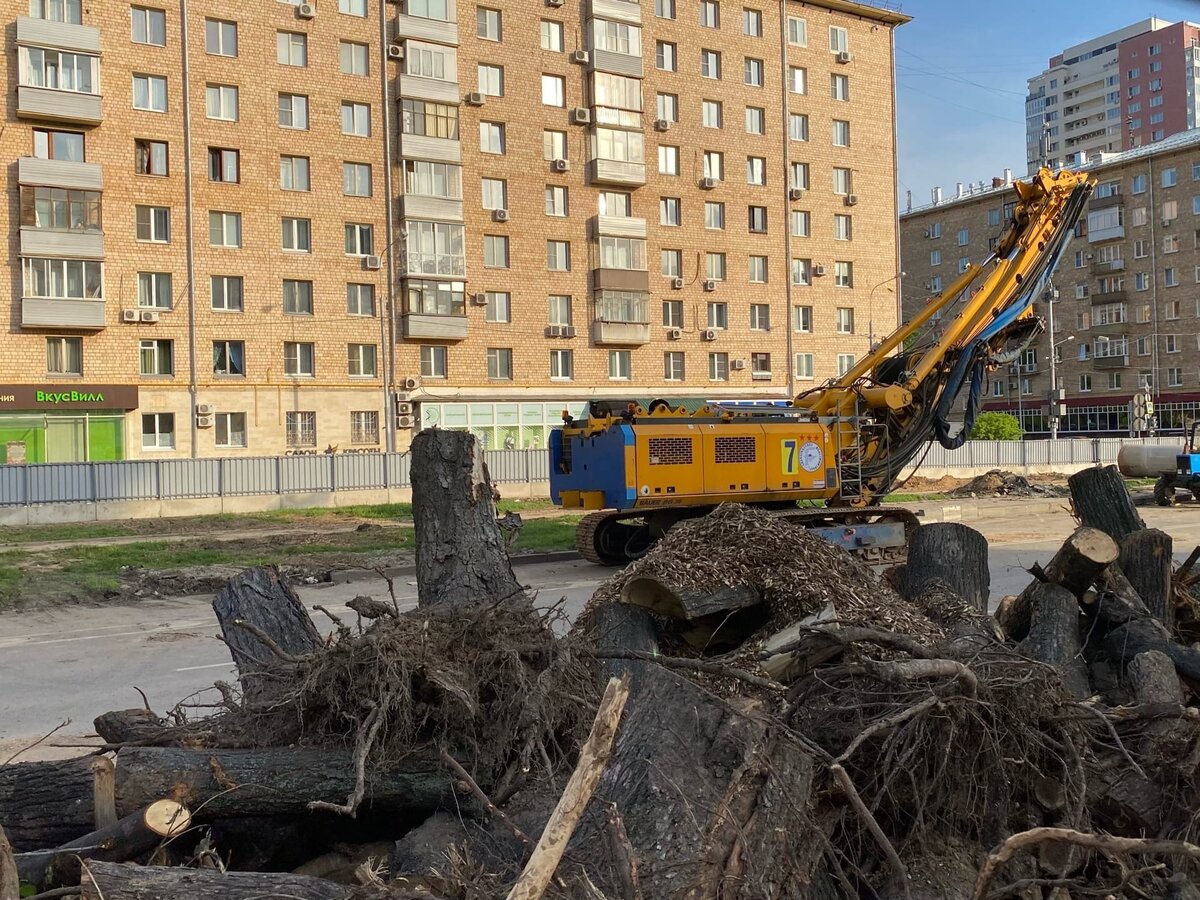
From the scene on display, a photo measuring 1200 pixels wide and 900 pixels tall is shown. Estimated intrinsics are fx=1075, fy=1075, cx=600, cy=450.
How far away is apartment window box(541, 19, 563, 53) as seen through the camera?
146 feet

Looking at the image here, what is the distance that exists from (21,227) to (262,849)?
1455 inches

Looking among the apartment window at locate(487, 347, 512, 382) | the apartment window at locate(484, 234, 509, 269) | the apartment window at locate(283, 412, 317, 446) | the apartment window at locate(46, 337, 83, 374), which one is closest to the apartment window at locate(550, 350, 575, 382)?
the apartment window at locate(487, 347, 512, 382)

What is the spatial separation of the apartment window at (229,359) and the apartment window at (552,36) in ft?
58.2

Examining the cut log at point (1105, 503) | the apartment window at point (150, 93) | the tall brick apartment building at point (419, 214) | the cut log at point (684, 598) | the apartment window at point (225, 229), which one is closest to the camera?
the cut log at point (684, 598)

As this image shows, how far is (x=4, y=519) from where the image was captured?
24938 mm

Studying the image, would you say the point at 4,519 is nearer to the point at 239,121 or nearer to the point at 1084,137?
the point at 239,121

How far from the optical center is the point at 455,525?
21.4 ft

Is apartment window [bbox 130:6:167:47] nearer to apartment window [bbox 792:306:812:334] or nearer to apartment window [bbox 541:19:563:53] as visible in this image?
apartment window [bbox 541:19:563:53]

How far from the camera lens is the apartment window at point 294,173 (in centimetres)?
3991

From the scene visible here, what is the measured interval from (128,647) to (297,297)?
3099 centimetres

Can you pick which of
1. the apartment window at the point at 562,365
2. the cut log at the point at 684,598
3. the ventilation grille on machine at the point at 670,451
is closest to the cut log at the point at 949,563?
the cut log at the point at 684,598

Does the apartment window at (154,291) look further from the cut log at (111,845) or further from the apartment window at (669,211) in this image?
the cut log at (111,845)

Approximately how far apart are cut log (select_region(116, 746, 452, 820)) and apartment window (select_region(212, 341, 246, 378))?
120ft

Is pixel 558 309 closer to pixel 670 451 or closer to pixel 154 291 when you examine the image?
pixel 154 291
